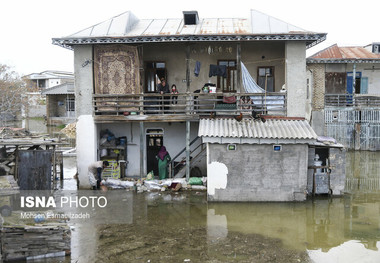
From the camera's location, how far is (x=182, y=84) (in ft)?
60.9

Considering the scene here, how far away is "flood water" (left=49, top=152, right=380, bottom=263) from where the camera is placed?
9.59 m

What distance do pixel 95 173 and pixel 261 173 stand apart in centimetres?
725

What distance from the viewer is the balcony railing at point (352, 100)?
27.5 metres

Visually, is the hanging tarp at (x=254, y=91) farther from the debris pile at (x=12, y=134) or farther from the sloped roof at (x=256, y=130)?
the debris pile at (x=12, y=134)

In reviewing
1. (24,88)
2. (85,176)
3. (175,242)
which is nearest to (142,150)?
(85,176)

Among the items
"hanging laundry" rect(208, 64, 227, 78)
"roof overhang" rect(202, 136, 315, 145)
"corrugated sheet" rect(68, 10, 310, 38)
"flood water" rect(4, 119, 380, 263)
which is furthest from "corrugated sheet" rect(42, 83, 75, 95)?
"roof overhang" rect(202, 136, 315, 145)

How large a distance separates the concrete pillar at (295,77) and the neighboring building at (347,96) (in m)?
12.2

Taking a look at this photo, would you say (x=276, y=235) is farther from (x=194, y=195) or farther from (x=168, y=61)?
(x=168, y=61)

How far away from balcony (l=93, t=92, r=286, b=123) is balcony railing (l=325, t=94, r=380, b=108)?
13550 mm

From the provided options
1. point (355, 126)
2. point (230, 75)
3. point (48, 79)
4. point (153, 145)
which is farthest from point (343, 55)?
point (48, 79)

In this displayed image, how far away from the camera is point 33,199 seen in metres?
13.4

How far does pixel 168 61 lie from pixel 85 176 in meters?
6.87

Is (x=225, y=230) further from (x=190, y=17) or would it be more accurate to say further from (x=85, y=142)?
(x=190, y=17)

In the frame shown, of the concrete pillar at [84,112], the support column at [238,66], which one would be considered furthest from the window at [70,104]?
the support column at [238,66]
